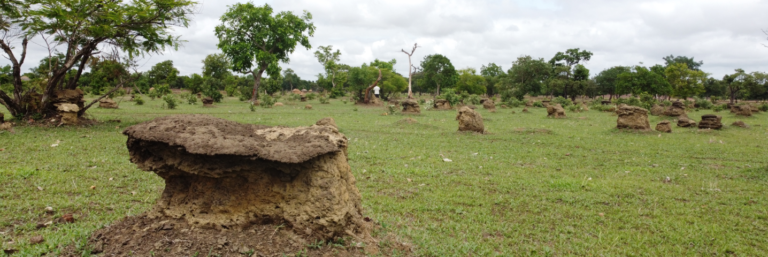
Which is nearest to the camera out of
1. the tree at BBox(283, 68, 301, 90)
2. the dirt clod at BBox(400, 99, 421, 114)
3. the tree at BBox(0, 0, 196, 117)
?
the tree at BBox(0, 0, 196, 117)

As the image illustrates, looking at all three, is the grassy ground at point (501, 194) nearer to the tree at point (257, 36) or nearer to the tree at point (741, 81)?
the tree at point (257, 36)

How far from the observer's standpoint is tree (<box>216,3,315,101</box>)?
35.2 metres

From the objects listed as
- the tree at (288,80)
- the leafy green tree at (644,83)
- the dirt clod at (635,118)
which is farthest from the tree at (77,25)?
the tree at (288,80)

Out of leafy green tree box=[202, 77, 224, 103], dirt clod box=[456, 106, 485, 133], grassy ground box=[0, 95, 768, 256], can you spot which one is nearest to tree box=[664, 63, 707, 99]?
grassy ground box=[0, 95, 768, 256]

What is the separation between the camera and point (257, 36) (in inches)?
1398

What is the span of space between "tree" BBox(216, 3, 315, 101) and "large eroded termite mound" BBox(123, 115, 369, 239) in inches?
1273

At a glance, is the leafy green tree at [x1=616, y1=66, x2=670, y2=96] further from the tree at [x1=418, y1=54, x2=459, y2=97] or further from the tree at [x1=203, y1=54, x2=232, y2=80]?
the tree at [x1=203, y1=54, x2=232, y2=80]

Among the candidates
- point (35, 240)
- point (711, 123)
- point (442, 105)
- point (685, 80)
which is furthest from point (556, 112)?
point (685, 80)

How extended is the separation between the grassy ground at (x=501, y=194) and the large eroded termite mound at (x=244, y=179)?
39.4 inches

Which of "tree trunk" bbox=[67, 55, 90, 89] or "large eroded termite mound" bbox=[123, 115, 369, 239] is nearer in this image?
"large eroded termite mound" bbox=[123, 115, 369, 239]

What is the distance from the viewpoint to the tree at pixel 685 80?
2046 inches

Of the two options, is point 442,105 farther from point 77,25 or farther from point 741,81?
point 741,81

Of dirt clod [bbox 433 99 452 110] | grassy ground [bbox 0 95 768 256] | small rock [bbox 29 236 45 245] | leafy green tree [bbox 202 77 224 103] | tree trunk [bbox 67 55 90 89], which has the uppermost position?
tree trunk [bbox 67 55 90 89]

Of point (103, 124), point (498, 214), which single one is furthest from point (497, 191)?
point (103, 124)
